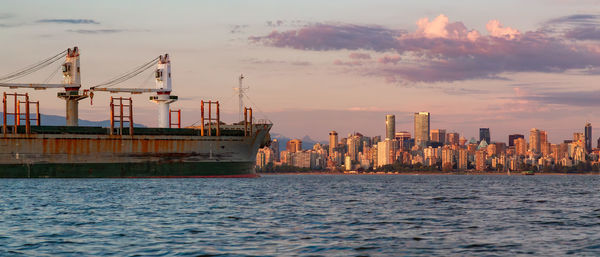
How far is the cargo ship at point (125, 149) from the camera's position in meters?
113

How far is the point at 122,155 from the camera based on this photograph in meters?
118

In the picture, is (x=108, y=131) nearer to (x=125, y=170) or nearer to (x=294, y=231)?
(x=125, y=170)

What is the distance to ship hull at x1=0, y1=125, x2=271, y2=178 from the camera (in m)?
113

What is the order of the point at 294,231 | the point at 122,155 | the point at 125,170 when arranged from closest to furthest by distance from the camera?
the point at 294,231 < the point at 122,155 < the point at 125,170

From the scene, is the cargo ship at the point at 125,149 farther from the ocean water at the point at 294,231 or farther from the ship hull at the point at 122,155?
the ocean water at the point at 294,231

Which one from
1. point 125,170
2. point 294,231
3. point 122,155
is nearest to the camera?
point 294,231

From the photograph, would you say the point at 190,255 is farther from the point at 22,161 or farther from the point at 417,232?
the point at 22,161

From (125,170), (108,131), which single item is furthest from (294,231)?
(108,131)

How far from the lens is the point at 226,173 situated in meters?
123

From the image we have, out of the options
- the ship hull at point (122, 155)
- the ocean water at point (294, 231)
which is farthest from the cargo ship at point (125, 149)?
the ocean water at point (294, 231)

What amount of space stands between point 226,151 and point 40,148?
31185 millimetres

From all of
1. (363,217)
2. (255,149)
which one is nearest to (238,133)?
(255,149)

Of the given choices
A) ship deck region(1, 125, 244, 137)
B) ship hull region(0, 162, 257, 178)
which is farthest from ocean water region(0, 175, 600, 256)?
ship deck region(1, 125, 244, 137)

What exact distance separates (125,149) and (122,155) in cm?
116
